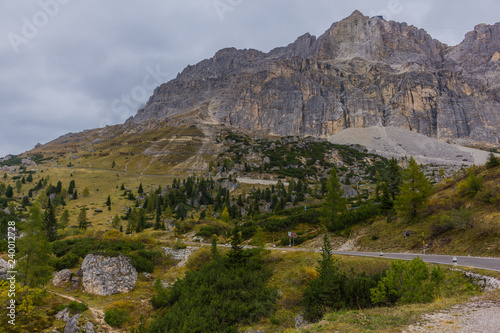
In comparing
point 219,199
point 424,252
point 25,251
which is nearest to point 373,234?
point 424,252

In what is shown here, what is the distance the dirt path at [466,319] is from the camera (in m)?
7.93

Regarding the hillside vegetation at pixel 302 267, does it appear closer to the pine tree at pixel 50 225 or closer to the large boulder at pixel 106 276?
the pine tree at pixel 50 225

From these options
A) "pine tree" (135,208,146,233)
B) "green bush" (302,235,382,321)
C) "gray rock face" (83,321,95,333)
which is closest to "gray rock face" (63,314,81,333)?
"gray rock face" (83,321,95,333)

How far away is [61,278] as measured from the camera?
28312 millimetres

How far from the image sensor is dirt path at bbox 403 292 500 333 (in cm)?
793

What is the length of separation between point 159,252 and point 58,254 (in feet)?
44.2

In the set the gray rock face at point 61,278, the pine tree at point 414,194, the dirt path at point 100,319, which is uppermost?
the pine tree at point 414,194

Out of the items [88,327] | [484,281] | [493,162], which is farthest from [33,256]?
[493,162]

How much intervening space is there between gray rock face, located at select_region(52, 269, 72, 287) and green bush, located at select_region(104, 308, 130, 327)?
9.78 metres

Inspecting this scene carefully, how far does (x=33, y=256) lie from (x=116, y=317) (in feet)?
33.1

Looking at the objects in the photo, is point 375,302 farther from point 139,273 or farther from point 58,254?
point 58,254

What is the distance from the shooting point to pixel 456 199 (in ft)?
89.0

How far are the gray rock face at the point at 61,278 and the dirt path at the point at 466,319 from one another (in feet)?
109

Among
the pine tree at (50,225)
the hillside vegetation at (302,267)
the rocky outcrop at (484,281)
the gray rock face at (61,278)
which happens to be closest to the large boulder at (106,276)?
the hillside vegetation at (302,267)
